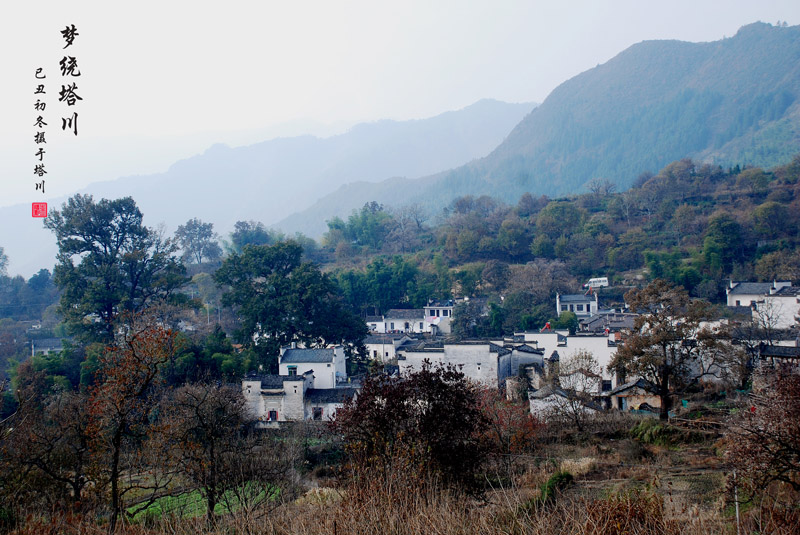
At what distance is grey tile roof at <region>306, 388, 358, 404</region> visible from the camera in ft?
52.2

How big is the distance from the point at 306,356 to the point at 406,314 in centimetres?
1105

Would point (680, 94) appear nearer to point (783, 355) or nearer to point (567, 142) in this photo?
point (567, 142)

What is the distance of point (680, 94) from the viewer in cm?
10625

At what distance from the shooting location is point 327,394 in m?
16.3

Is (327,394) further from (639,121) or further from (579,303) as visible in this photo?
(639,121)

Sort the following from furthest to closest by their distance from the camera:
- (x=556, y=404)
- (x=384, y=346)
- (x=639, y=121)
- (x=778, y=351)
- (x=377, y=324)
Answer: (x=639, y=121), (x=377, y=324), (x=384, y=346), (x=778, y=351), (x=556, y=404)

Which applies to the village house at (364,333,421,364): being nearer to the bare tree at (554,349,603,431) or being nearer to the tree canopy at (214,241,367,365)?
the tree canopy at (214,241,367,365)

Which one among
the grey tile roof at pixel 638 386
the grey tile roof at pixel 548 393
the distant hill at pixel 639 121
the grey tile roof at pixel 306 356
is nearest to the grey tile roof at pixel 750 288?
the grey tile roof at pixel 638 386

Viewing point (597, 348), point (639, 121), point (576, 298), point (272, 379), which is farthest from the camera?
Result: point (639, 121)

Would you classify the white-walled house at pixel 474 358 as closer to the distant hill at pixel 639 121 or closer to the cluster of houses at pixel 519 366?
the cluster of houses at pixel 519 366

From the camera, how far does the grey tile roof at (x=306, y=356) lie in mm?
18500

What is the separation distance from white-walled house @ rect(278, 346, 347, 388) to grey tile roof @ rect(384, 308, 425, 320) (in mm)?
10057

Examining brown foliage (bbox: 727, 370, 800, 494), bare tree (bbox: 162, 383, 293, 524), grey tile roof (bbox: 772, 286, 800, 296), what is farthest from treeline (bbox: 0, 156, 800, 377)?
brown foliage (bbox: 727, 370, 800, 494)

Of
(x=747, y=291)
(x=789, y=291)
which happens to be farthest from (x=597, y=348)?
(x=747, y=291)
